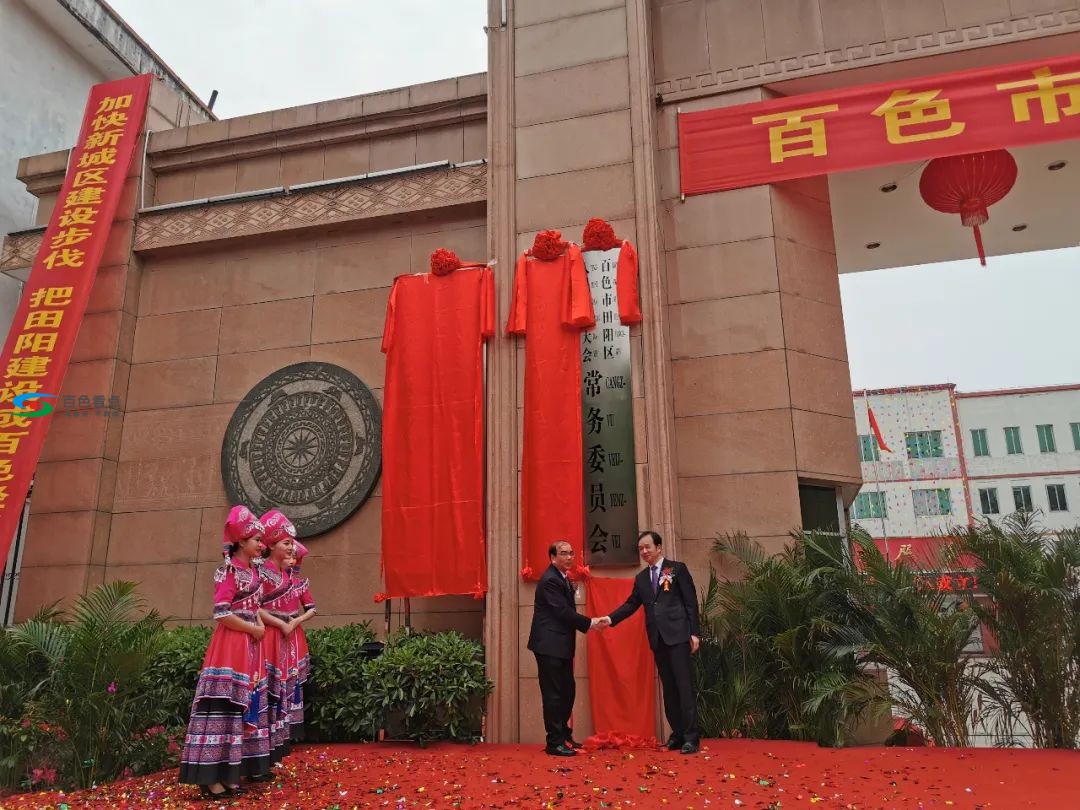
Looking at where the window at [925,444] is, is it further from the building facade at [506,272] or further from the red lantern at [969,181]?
the building facade at [506,272]

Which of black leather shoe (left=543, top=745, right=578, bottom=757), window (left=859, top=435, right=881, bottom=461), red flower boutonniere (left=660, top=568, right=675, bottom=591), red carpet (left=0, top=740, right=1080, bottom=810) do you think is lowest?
red carpet (left=0, top=740, right=1080, bottom=810)

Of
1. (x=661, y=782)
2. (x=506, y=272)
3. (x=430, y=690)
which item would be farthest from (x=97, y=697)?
(x=506, y=272)

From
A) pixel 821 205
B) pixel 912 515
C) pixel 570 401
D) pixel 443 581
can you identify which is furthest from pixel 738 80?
pixel 912 515

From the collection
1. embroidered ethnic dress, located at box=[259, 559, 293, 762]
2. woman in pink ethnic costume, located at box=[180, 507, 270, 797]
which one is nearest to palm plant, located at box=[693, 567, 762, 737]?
embroidered ethnic dress, located at box=[259, 559, 293, 762]

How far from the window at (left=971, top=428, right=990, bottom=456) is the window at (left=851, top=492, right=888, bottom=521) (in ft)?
10.9

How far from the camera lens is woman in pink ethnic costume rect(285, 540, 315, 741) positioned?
5.16m

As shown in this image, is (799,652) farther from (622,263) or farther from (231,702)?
(231,702)

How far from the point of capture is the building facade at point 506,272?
7.27 metres

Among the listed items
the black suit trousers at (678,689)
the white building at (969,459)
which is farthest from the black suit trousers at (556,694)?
the white building at (969,459)

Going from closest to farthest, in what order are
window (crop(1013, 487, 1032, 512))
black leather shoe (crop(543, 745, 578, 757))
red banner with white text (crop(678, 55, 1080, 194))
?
black leather shoe (crop(543, 745, 578, 757)) → red banner with white text (crop(678, 55, 1080, 194)) → window (crop(1013, 487, 1032, 512))

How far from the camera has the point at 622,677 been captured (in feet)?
20.3

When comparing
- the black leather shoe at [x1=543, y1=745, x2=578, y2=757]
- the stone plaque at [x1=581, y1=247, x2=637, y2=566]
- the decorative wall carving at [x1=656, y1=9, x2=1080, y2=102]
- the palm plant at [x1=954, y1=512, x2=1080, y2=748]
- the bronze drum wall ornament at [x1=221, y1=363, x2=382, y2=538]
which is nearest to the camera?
the palm plant at [x1=954, y1=512, x2=1080, y2=748]

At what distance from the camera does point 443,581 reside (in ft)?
22.7

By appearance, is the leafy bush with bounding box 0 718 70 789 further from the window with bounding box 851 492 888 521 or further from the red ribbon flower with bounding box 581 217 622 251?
the window with bounding box 851 492 888 521
